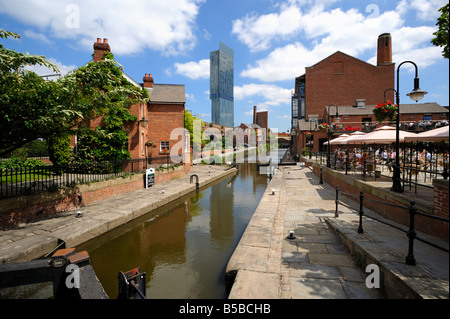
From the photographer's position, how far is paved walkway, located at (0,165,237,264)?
607 cm

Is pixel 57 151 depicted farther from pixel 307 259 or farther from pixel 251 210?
pixel 307 259

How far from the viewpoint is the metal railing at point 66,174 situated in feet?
29.8

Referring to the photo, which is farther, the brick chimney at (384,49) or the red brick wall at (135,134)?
the brick chimney at (384,49)

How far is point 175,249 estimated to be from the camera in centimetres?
777

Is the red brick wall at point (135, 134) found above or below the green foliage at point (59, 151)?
above

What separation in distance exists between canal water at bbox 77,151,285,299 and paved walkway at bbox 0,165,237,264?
0.38 m

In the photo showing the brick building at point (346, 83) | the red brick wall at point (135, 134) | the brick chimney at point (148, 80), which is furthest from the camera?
the brick building at point (346, 83)

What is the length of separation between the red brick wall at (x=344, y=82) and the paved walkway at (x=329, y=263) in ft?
131

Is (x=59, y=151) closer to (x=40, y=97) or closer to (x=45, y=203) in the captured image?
(x=45, y=203)

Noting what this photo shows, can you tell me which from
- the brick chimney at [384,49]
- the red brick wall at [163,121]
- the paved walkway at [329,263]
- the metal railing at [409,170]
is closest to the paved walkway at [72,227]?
the paved walkway at [329,263]

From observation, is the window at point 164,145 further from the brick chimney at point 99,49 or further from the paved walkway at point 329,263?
the paved walkway at point 329,263

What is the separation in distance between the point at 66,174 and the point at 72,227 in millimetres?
5695

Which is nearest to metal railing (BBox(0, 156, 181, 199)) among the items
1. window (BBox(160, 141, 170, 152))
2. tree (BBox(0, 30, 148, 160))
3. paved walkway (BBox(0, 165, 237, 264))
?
paved walkway (BBox(0, 165, 237, 264))

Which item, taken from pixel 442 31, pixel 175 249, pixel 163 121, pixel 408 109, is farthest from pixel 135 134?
pixel 408 109
